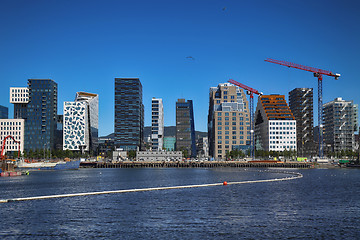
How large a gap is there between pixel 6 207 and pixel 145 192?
110 ft

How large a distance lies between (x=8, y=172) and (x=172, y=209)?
125355mm

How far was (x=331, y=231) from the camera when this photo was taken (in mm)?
51406

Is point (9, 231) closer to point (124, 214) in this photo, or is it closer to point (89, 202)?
point (124, 214)

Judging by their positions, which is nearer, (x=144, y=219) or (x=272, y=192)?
(x=144, y=219)

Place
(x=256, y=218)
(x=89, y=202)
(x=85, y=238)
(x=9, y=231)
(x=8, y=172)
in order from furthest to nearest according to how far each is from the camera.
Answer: (x=8, y=172) → (x=89, y=202) → (x=256, y=218) → (x=9, y=231) → (x=85, y=238)

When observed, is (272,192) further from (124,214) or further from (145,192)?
(124,214)

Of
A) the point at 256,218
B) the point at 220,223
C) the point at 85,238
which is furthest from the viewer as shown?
Answer: the point at 256,218

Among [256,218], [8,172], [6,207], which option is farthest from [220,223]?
[8,172]

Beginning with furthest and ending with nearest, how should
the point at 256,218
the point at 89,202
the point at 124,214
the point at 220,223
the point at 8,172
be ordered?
the point at 8,172
the point at 89,202
the point at 124,214
the point at 256,218
the point at 220,223

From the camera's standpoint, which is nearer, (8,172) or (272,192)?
(272,192)

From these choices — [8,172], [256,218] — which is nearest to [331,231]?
[256,218]

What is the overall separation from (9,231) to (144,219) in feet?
60.4

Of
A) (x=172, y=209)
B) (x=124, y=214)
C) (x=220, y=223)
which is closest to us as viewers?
(x=220, y=223)

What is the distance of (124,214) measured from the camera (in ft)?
211
